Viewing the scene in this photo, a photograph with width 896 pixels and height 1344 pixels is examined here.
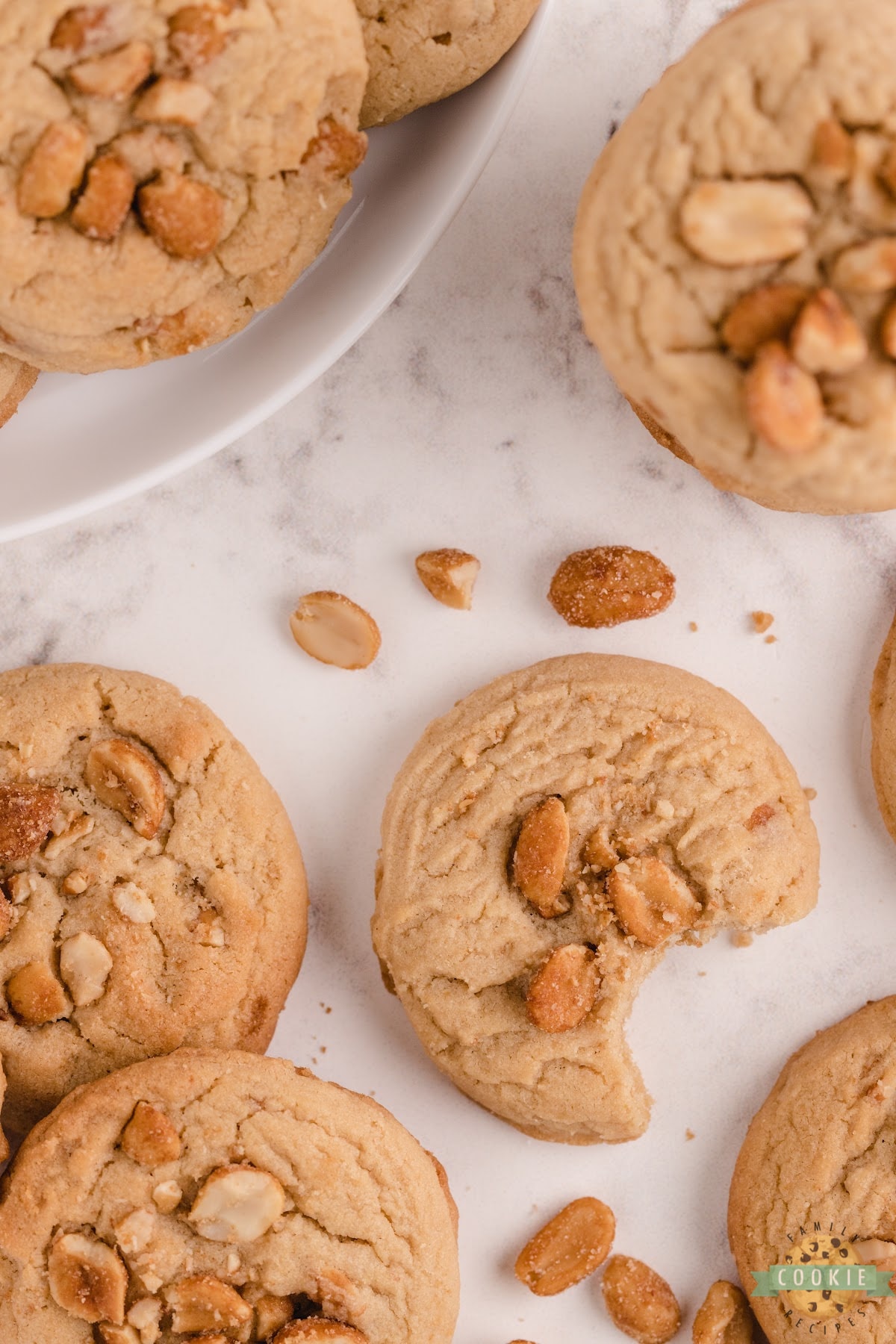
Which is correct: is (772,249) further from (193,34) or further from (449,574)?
(449,574)

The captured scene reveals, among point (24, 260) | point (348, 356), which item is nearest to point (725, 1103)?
point (348, 356)

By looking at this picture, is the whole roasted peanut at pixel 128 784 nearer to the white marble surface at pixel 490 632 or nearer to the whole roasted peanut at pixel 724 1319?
the white marble surface at pixel 490 632

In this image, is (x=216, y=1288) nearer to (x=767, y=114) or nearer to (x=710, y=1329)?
(x=710, y=1329)

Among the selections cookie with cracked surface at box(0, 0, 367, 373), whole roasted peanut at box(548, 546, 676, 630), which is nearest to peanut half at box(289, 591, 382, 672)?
whole roasted peanut at box(548, 546, 676, 630)

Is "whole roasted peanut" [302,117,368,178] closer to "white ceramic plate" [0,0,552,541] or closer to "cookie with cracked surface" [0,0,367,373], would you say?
"cookie with cracked surface" [0,0,367,373]

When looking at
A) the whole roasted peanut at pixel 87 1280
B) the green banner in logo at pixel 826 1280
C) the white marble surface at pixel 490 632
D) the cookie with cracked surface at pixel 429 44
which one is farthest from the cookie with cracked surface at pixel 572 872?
the cookie with cracked surface at pixel 429 44

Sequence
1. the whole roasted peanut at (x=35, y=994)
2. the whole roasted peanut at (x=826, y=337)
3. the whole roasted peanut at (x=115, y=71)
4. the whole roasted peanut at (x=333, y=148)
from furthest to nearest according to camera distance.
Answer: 1. the whole roasted peanut at (x=35, y=994)
2. the whole roasted peanut at (x=333, y=148)
3. the whole roasted peanut at (x=115, y=71)
4. the whole roasted peanut at (x=826, y=337)

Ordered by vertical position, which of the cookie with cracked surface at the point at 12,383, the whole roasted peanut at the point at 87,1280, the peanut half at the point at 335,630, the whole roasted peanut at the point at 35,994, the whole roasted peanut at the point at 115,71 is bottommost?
the whole roasted peanut at the point at 87,1280
